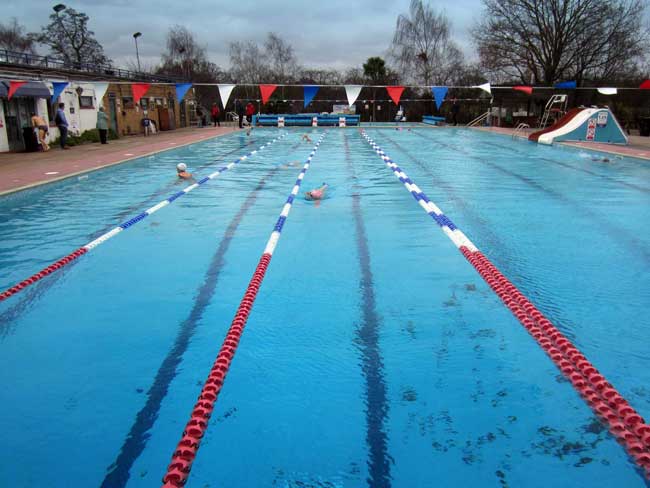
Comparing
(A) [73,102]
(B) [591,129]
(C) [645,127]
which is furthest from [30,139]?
(C) [645,127]

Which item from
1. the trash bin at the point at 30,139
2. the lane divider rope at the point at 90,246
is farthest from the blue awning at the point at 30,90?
the lane divider rope at the point at 90,246

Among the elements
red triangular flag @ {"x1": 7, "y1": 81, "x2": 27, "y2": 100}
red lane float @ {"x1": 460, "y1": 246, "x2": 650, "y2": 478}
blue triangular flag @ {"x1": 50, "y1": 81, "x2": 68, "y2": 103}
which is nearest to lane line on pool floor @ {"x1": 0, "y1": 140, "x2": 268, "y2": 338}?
red lane float @ {"x1": 460, "y1": 246, "x2": 650, "y2": 478}

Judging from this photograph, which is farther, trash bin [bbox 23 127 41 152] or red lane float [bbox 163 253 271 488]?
trash bin [bbox 23 127 41 152]

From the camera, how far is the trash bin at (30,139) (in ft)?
50.1

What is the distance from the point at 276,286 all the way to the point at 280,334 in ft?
2.98

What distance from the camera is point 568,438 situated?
2.36 meters

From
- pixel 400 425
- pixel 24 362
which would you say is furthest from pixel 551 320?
pixel 24 362

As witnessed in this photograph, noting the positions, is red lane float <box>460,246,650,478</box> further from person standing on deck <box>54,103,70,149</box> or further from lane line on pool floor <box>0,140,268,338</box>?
person standing on deck <box>54,103,70,149</box>

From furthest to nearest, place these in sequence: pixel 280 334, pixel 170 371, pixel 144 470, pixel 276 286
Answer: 1. pixel 276 286
2. pixel 280 334
3. pixel 170 371
4. pixel 144 470

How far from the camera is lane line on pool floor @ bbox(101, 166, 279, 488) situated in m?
2.20

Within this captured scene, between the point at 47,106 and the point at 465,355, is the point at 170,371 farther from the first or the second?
the point at 47,106

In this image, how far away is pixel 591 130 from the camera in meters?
17.0

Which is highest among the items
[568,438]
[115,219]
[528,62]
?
[528,62]

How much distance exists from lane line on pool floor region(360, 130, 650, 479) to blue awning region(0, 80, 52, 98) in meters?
14.4
